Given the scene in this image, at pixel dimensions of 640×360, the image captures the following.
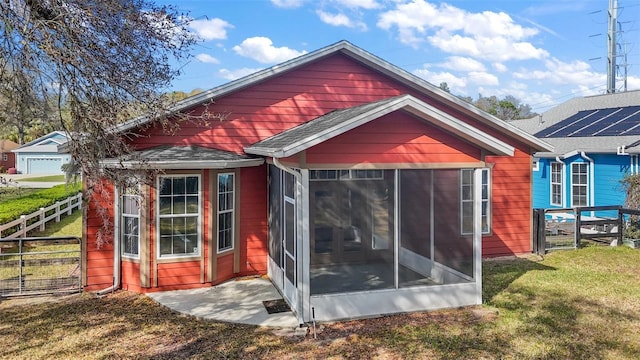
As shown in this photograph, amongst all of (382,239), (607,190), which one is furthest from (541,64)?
(382,239)

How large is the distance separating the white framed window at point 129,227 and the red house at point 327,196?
24 mm

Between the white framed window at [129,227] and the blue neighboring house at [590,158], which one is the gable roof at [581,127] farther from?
the white framed window at [129,227]

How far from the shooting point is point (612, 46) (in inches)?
1080

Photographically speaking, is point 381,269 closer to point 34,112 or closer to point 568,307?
point 568,307

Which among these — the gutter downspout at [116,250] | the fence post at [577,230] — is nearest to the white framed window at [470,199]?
the fence post at [577,230]

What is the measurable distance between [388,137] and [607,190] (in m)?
10.6

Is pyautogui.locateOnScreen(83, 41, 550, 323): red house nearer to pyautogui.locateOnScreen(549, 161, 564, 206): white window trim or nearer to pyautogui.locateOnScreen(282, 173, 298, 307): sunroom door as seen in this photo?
pyautogui.locateOnScreen(282, 173, 298, 307): sunroom door

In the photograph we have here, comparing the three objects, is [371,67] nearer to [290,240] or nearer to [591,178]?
[290,240]

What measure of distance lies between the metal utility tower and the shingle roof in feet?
91.4

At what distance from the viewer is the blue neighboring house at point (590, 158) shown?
44.1 feet

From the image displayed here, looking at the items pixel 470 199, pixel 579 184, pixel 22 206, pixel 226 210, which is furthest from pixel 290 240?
pixel 22 206

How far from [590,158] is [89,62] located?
14750mm

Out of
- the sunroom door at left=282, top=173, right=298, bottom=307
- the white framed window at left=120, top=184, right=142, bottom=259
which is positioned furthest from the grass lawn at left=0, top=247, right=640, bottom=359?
the sunroom door at left=282, top=173, right=298, bottom=307

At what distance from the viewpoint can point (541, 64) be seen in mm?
52062
